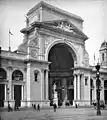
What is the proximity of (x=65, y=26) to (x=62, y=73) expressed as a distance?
33.9 ft

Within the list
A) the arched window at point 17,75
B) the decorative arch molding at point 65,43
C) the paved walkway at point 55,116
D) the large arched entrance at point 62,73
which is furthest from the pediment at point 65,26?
the paved walkway at point 55,116

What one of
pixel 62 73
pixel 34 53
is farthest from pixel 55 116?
pixel 62 73

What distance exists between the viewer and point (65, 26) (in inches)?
1740

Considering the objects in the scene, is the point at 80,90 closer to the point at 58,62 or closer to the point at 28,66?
the point at 58,62

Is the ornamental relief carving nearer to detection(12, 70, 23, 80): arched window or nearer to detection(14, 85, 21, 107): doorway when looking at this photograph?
detection(12, 70, 23, 80): arched window

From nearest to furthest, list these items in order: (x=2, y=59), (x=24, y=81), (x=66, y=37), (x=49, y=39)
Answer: (x=2, y=59)
(x=24, y=81)
(x=49, y=39)
(x=66, y=37)

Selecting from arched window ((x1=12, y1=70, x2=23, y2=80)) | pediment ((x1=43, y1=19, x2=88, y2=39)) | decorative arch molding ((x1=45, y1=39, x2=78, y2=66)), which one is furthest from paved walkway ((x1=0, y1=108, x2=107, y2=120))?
pediment ((x1=43, y1=19, x2=88, y2=39))

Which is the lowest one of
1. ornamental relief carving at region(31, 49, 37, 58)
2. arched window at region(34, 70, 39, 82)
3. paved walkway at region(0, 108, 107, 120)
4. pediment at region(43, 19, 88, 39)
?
paved walkway at region(0, 108, 107, 120)

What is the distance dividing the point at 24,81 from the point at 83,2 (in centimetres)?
2703

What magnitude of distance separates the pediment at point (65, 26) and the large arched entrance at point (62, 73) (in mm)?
4236

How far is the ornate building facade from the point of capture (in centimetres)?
3703

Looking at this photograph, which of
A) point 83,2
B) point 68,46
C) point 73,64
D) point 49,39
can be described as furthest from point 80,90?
point 83,2

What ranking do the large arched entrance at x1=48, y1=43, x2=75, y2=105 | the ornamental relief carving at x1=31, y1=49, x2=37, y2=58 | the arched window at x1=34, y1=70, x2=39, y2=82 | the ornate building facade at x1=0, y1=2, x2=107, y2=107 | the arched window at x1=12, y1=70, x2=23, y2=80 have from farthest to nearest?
the large arched entrance at x1=48, y1=43, x2=75, y2=105, the ornamental relief carving at x1=31, y1=49, x2=37, y2=58, the arched window at x1=34, y1=70, x2=39, y2=82, the arched window at x1=12, y1=70, x2=23, y2=80, the ornate building facade at x1=0, y1=2, x2=107, y2=107

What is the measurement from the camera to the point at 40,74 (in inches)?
1549
